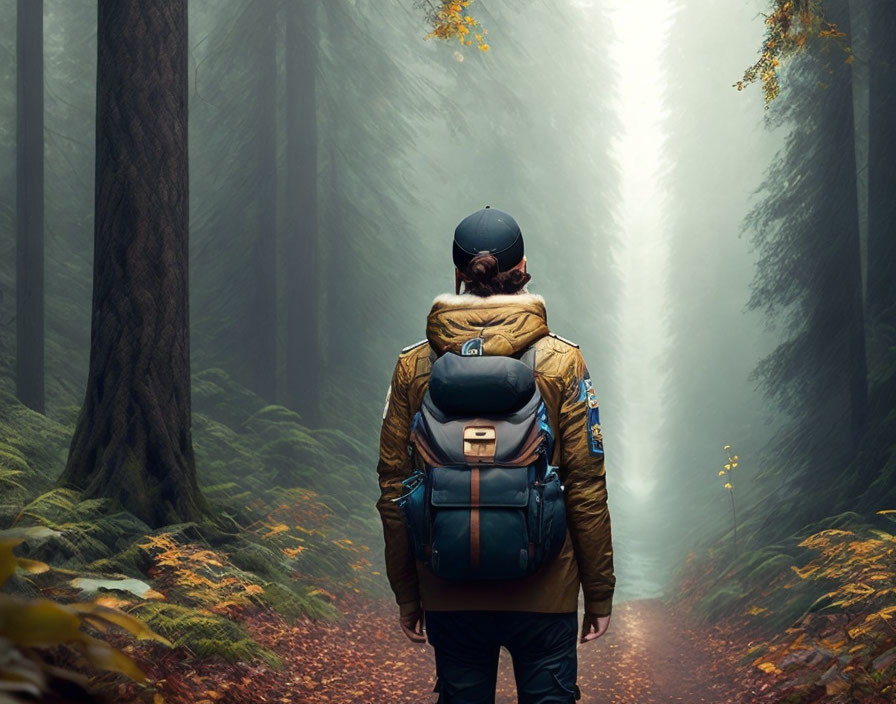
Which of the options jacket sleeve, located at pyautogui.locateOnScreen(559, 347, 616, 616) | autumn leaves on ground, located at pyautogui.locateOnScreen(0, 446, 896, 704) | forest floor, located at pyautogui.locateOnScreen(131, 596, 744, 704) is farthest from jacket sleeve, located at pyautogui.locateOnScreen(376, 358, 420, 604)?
forest floor, located at pyautogui.locateOnScreen(131, 596, 744, 704)

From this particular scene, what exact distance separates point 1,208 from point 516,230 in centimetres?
1425

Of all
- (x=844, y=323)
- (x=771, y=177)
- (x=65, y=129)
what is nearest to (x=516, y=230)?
(x=844, y=323)

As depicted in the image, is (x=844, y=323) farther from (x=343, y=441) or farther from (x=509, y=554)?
(x=509, y=554)

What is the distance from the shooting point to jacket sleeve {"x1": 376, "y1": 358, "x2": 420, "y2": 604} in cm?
340

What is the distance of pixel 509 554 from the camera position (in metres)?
2.98

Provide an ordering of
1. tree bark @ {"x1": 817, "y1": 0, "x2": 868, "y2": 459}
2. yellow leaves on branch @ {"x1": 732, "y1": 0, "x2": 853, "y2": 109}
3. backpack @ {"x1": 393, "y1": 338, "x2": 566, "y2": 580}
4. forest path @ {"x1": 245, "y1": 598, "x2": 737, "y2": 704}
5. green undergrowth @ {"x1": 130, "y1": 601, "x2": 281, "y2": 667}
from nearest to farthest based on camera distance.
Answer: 1. backpack @ {"x1": 393, "y1": 338, "x2": 566, "y2": 580}
2. green undergrowth @ {"x1": 130, "y1": 601, "x2": 281, "y2": 667}
3. forest path @ {"x1": 245, "y1": 598, "x2": 737, "y2": 704}
4. yellow leaves on branch @ {"x1": 732, "y1": 0, "x2": 853, "y2": 109}
5. tree bark @ {"x1": 817, "y1": 0, "x2": 868, "y2": 459}

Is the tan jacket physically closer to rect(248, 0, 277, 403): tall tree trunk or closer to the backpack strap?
the backpack strap

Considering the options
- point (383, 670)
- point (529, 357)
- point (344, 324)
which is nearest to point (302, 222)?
point (344, 324)

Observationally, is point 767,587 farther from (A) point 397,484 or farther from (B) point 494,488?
(B) point 494,488

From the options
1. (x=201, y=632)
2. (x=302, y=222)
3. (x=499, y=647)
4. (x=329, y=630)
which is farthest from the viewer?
(x=302, y=222)

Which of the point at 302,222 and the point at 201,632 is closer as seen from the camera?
the point at 201,632

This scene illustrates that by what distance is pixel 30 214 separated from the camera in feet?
38.1

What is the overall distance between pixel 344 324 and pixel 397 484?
15.4 meters

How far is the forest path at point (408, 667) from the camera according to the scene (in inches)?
273
